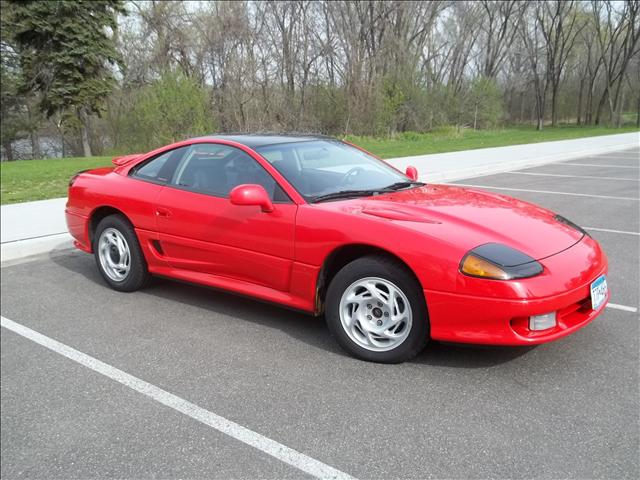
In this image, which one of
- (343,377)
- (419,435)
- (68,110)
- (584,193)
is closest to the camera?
(419,435)

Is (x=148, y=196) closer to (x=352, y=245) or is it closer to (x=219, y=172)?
(x=219, y=172)

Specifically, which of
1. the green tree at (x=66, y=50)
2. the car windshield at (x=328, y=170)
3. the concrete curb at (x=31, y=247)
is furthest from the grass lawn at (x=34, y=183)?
the green tree at (x=66, y=50)

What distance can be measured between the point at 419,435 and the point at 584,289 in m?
1.35

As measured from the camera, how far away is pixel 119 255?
4.84 meters

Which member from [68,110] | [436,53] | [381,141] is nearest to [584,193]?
[381,141]

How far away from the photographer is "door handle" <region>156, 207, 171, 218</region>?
14.2 ft

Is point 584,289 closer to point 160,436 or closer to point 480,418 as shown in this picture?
point 480,418

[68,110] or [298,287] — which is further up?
[68,110]

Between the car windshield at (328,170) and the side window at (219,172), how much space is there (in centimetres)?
13

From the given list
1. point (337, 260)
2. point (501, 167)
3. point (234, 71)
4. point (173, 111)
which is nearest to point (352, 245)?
point (337, 260)

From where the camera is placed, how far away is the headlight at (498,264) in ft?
9.58

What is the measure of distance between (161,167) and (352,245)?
2089 millimetres

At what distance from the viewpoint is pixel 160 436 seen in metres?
2.69

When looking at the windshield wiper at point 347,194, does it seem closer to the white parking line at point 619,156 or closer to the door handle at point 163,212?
the door handle at point 163,212
